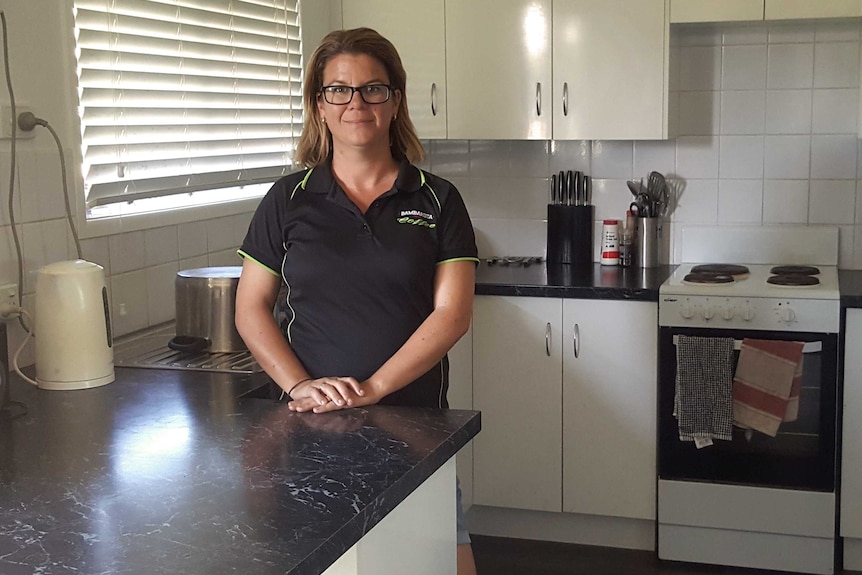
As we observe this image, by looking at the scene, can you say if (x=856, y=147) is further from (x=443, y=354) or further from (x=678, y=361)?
(x=443, y=354)

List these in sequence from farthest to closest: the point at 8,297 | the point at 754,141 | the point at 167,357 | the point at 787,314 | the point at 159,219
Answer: the point at 754,141, the point at 787,314, the point at 159,219, the point at 167,357, the point at 8,297

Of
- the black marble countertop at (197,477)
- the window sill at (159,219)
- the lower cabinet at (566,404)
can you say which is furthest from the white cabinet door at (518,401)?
the black marble countertop at (197,477)

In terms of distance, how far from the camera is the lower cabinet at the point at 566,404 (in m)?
3.44

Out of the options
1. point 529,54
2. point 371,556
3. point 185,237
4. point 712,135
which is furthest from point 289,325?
A: point 712,135

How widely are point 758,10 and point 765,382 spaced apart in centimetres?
116

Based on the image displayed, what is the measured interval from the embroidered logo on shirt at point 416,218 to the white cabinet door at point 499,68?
1.59 m

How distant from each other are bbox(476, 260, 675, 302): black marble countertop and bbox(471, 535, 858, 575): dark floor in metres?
0.86

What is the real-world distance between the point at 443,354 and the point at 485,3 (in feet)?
6.04

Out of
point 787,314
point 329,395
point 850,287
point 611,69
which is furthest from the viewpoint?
point 611,69

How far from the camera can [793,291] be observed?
3.23 metres

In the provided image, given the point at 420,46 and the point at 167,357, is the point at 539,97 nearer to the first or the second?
the point at 420,46

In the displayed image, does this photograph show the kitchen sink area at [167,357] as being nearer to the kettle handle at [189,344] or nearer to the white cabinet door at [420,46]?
the kettle handle at [189,344]

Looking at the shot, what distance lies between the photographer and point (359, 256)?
213cm

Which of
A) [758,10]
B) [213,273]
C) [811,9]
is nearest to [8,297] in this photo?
[213,273]
